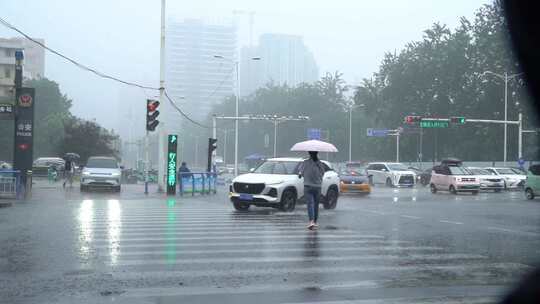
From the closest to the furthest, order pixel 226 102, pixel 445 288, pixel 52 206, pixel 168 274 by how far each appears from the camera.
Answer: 1. pixel 445 288
2. pixel 168 274
3. pixel 52 206
4. pixel 226 102

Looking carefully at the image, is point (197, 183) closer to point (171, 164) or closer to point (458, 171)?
point (171, 164)

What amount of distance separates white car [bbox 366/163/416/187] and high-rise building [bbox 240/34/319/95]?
292 feet

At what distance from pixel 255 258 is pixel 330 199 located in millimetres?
11144

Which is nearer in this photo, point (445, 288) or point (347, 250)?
point (445, 288)

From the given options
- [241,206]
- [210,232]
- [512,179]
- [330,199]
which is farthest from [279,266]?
[512,179]

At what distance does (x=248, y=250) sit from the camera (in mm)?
10641

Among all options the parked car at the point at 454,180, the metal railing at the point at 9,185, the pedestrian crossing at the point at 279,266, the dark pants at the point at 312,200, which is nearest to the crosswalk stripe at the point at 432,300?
the pedestrian crossing at the point at 279,266

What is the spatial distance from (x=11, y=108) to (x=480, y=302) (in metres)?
23.5

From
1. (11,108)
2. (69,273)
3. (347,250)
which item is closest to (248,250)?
(347,250)

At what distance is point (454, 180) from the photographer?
34312 millimetres

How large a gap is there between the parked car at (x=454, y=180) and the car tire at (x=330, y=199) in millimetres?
15786

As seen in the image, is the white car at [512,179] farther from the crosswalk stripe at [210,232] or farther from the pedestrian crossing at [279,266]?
the crosswalk stripe at [210,232]

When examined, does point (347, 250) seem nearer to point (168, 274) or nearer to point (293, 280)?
point (293, 280)

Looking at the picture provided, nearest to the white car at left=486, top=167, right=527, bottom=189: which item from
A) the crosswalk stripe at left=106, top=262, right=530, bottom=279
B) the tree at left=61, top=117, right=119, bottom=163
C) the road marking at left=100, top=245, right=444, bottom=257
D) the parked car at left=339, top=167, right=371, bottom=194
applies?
the parked car at left=339, top=167, right=371, bottom=194
